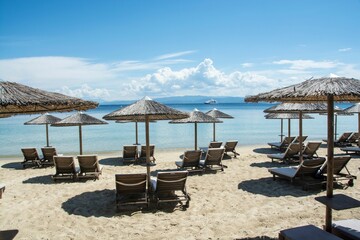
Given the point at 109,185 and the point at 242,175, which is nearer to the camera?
the point at 109,185

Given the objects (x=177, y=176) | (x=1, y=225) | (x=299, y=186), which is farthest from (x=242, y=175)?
(x=1, y=225)

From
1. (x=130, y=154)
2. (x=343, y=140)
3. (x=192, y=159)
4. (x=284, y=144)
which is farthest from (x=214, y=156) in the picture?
(x=343, y=140)

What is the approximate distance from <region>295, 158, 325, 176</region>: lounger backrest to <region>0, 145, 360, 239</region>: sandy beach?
14.8 inches

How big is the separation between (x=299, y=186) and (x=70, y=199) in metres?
5.20

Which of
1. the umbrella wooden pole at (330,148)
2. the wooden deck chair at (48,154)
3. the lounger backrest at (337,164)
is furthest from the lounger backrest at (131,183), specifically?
the wooden deck chair at (48,154)

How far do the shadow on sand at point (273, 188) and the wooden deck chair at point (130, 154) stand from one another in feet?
15.5

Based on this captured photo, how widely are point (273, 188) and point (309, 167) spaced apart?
0.97 meters

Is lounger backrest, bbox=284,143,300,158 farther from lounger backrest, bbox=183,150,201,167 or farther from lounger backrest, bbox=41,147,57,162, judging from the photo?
lounger backrest, bbox=41,147,57,162

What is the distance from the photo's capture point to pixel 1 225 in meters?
5.12

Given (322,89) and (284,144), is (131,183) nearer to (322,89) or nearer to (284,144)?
(322,89)

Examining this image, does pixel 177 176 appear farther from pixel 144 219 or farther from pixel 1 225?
pixel 1 225

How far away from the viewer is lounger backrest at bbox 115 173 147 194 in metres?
5.75

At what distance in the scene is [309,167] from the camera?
704 centimetres

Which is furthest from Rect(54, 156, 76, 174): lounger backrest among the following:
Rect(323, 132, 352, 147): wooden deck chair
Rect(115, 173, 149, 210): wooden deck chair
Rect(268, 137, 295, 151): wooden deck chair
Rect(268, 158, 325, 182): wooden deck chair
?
Rect(323, 132, 352, 147): wooden deck chair
